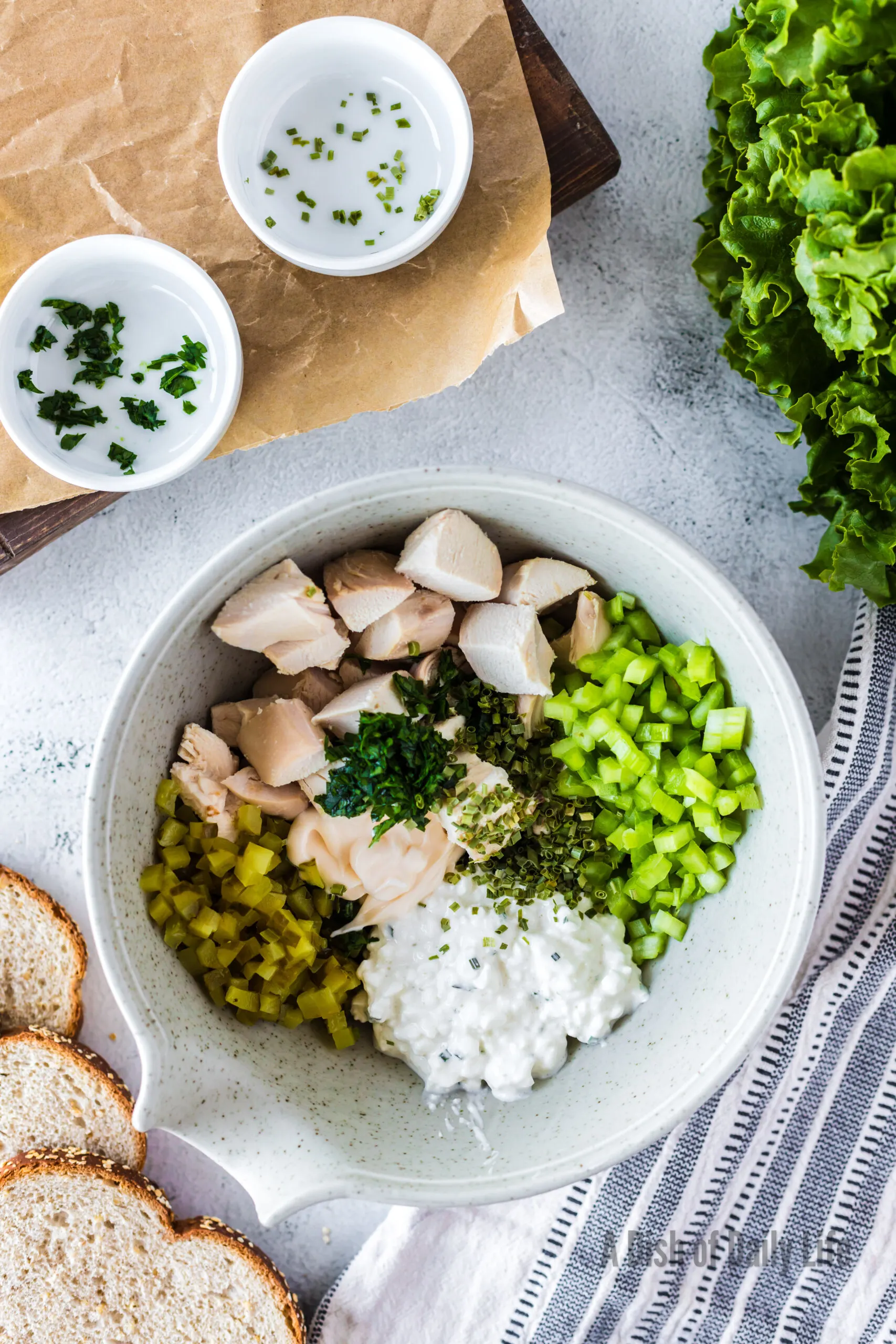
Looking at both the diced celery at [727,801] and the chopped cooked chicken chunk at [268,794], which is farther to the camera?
the chopped cooked chicken chunk at [268,794]

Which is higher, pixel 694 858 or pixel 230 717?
Answer: pixel 230 717

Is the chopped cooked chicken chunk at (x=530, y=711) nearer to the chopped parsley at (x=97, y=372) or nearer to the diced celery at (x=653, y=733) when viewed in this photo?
the diced celery at (x=653, y=733)

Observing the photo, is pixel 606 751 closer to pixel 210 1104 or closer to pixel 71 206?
pixel 210 1104

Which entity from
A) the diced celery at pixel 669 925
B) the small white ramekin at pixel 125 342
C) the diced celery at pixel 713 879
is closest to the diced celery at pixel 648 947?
the diced celery at pixel 669 925

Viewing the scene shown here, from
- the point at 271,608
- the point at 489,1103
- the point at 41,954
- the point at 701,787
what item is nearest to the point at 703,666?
the point at 701,787

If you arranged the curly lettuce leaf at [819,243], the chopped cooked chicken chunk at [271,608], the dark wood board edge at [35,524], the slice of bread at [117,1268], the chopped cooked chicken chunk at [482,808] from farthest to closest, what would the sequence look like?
the slice of bread at [117,1268], the dark wood board edge at [35,524], the chopped cooked chicken chunk at [482,808], the chopped cooked chicken chunk at [271,608], the curly lettuce leaf at [819,243]

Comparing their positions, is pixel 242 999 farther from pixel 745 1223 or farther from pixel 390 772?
pixel 745 1223
